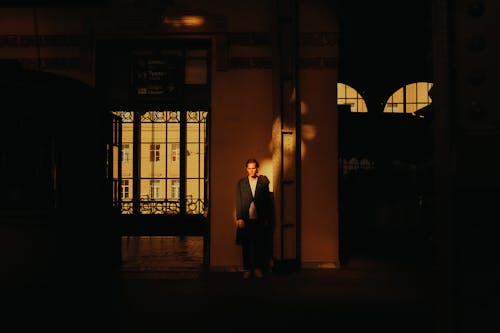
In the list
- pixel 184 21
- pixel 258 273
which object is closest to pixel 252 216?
pixel 258 273

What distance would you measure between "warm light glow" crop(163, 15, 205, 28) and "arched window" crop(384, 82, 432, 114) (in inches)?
455

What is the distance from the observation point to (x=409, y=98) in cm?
2023

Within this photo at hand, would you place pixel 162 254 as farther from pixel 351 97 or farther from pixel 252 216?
pixel 351 97

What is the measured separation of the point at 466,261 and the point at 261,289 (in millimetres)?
5770

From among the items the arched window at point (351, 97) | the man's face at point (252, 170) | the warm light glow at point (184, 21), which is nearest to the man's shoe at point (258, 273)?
the man's face at point (252, 170)

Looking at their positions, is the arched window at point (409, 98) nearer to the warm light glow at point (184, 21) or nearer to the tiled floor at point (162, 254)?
the tiled floor at point (162, 254)

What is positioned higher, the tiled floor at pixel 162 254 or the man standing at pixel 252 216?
the man standing at pixel 252 216

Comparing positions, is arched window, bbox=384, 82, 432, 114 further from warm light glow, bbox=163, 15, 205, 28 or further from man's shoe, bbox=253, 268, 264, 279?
man's shoe, bbox=253, 268, 264, 279

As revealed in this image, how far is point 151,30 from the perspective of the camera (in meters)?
10.1

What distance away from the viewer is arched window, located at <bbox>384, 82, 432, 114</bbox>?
20.2 m

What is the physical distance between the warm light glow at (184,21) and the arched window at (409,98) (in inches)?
455

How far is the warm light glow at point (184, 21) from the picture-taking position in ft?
33.1

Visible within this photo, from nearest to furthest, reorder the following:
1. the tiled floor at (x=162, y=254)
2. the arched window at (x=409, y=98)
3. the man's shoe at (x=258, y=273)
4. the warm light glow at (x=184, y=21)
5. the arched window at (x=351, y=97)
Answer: the man's shoe at (x=258, y=273) → the warm light glow at (x=184, y=21) → the tiled floor at (x=162, y=254) → the arched window at (x=409, y=98) → the arched window at (x=351, y=97)

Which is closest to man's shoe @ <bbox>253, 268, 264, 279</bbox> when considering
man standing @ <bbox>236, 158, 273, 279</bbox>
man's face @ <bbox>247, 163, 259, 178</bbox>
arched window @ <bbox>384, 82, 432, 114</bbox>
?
man standing @ <bbox>236, 158, 273, 279</bbox>
